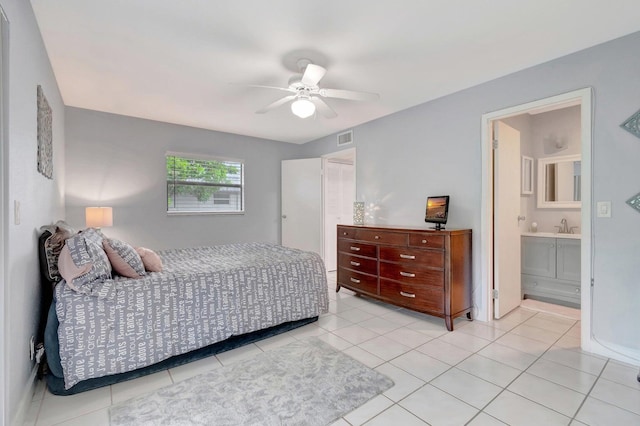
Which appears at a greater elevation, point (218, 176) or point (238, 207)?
point (218, 176)

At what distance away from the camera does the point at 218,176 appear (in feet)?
15.9

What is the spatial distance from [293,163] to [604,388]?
4.61 metres

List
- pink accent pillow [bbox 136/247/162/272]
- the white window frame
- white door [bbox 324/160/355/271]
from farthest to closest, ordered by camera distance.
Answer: white door [bbox 324/160/355/271] → the white window frame → pink accent pillow [bbox 136/247/162/272]

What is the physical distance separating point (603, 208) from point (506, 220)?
2.86ft

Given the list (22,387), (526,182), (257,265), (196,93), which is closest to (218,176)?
(196,93)

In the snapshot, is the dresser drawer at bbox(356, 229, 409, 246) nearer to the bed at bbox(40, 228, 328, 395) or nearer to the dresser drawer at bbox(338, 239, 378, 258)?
the dresser drawer at bbox(338, 239, 378, 258)

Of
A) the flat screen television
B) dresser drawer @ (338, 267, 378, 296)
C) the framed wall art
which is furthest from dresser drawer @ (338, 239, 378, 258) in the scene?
the framed wall art

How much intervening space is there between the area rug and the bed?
28cm

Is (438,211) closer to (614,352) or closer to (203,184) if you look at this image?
(614,352)

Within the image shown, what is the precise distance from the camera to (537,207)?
399 centimetres

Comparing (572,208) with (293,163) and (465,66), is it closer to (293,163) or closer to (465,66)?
(465,66)

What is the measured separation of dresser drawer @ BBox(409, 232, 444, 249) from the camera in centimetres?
285

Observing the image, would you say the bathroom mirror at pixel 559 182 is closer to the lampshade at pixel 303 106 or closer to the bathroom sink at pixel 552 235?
the bathroom sink at pixel 552 235

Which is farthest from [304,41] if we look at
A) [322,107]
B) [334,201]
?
[334,201]
